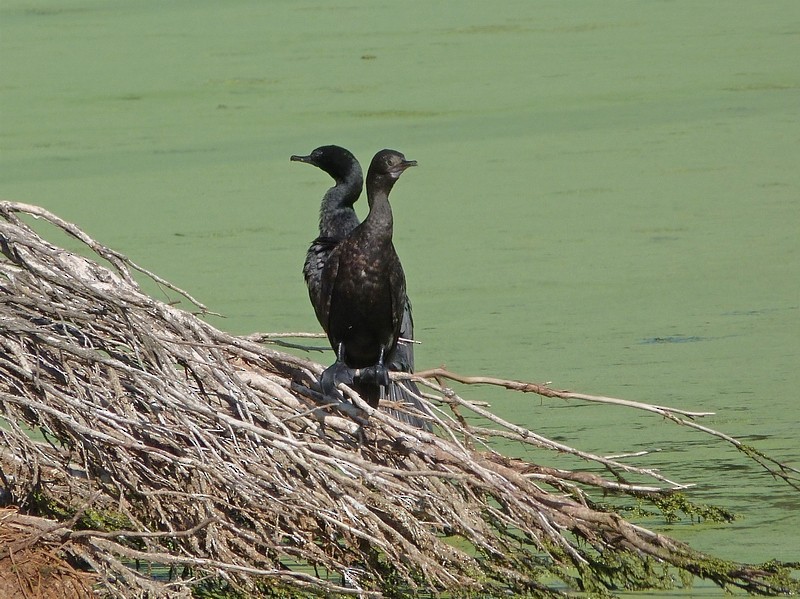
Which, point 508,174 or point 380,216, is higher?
point 508,174

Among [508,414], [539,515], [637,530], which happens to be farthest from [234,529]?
[508,414]

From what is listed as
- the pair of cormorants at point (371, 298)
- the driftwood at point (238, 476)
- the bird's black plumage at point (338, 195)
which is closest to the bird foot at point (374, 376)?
the pair of cormorants at point (371, 298)

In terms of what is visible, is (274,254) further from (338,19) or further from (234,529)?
(338,19)

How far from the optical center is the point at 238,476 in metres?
3.44

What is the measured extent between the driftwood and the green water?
56 cm

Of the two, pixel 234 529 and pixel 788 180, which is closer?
pixel 234 529

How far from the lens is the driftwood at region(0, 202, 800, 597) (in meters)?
3.43

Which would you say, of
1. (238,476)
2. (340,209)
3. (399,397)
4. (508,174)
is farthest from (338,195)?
(508,174)

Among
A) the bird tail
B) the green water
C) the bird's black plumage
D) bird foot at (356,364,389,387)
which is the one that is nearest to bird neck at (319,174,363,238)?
the bird's black plumage

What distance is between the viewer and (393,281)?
396 cm

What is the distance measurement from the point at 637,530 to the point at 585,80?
20.1ft

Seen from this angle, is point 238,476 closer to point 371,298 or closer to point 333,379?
point 333,379

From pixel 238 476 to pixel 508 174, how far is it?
469 cm

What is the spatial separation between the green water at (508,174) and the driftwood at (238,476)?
558mm
